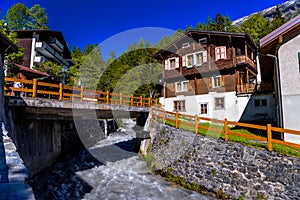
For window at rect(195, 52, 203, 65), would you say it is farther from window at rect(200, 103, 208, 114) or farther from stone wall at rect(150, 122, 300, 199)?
stone wall at rect(150, 122, 300, 199)

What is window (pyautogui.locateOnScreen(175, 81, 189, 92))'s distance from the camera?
23453 mm

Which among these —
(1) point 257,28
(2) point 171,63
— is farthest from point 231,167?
(1) point 257,28

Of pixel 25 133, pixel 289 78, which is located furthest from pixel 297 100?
pixel 25 133

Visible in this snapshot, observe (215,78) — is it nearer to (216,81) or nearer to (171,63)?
(216,81)

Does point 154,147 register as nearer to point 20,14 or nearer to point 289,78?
point 289,78

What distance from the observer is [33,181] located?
33.8ft

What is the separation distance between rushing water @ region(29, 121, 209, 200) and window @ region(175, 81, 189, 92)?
1084 centimetres

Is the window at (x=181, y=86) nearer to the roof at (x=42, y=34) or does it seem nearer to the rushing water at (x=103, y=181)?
the rushing water at (x=103, y=181)

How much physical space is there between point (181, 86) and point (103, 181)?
15.4m

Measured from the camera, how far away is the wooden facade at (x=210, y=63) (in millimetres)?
19891

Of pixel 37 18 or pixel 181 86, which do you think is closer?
pixel 181 86

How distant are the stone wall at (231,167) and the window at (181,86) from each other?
11.5 m

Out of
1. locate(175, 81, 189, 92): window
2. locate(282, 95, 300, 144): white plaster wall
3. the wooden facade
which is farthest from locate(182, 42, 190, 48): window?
locate(282, 95, 300, 144): white plaster wall

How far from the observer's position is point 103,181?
11.1 m
